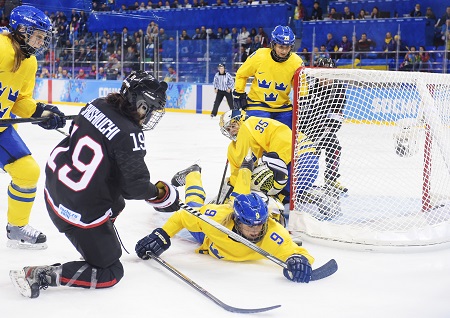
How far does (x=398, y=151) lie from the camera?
402cm

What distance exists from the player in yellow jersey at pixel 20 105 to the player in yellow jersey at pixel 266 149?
108cm

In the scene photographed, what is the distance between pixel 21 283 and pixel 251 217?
0.94 m

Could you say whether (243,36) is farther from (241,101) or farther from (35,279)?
(35,279)

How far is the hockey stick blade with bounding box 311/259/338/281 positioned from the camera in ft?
8.64

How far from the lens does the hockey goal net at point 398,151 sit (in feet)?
11.0

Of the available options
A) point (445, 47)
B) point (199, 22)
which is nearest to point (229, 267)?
point (445, 47)

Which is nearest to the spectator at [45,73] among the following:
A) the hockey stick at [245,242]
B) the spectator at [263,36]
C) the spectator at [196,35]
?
the spectator at [196,35]

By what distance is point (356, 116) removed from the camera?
4.15m

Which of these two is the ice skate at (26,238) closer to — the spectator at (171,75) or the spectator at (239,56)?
the spectator at (239,56)

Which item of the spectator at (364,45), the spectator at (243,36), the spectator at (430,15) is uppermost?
the spectator at (430,15)

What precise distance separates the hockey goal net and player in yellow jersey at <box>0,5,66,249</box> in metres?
1.41

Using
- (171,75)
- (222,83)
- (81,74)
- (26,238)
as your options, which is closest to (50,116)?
(26,238)

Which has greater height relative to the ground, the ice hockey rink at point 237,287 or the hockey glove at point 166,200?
the hockey glove at point 166,200

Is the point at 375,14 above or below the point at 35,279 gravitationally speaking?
above
